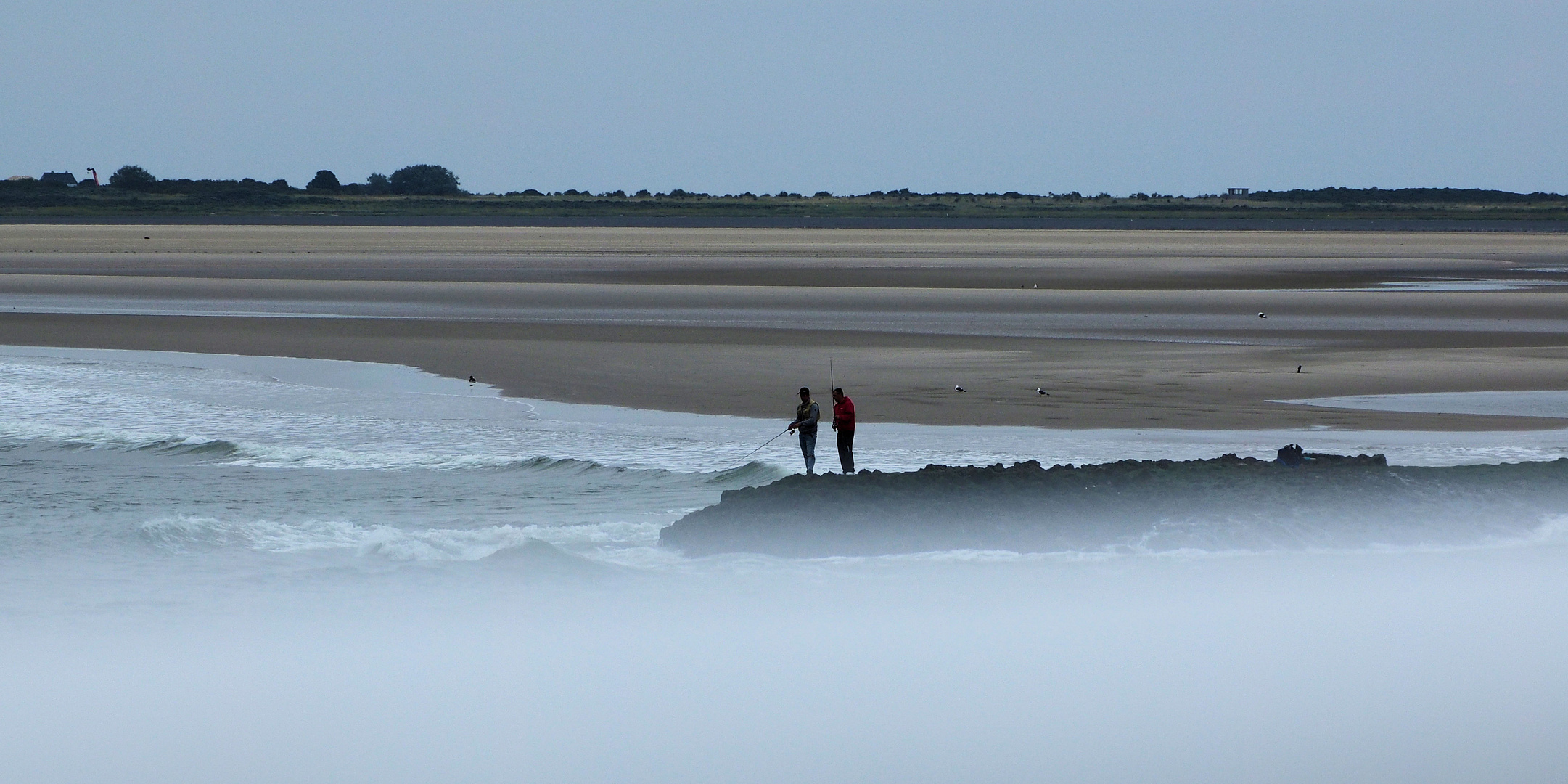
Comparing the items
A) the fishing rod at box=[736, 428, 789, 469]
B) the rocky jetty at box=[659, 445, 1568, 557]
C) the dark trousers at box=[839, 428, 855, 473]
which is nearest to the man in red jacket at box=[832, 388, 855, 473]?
the dark trousers at box=[839, 428, 855, 473]

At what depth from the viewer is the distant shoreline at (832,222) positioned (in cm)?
11421

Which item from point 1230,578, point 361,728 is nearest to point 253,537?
point 361,728

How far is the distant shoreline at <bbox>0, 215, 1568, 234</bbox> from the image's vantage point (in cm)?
11421

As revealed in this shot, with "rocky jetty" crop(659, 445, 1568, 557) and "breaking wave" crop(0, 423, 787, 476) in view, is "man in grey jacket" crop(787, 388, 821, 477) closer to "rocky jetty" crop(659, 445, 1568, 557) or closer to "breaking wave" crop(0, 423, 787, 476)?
"breaking wave" crop(0, 423, 787, 476)

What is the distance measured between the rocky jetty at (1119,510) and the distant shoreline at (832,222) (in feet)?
325

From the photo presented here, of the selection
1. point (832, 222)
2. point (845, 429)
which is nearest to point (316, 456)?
point (845, 429)

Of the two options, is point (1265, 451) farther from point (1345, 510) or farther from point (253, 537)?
point (253, 537)

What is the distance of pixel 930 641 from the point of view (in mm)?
Answer: 10562

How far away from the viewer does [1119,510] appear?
Answer: 13398mm

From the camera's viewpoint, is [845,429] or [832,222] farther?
[832,222]

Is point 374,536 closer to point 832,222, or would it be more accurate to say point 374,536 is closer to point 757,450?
point 757,450

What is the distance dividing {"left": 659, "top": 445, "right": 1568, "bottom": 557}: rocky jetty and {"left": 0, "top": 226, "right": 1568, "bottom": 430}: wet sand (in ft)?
15.8

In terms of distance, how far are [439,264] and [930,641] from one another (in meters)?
50.8

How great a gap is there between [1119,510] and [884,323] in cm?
2052
